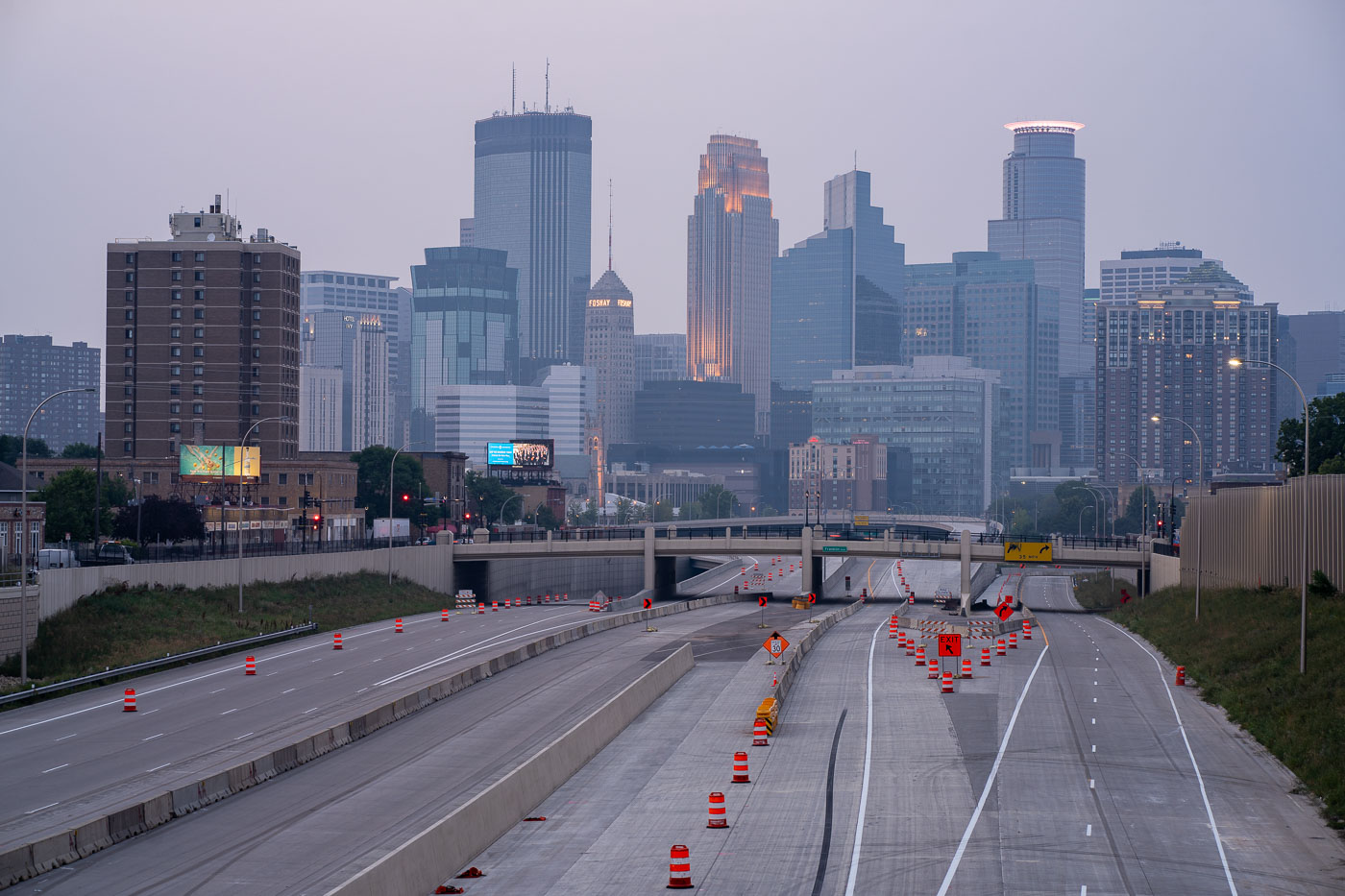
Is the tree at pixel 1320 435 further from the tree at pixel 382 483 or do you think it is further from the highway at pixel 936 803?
the tree at pixel 382 483

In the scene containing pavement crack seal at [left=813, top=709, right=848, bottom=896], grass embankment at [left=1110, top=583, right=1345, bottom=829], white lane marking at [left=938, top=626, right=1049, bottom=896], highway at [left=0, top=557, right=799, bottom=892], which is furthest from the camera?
grass embankment at [left=1110, top=583, right=1345, bottom=829]

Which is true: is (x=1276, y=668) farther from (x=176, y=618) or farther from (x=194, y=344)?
(x=194, y=344)

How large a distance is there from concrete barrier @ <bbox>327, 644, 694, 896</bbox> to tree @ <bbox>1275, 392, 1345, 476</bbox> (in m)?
92.5

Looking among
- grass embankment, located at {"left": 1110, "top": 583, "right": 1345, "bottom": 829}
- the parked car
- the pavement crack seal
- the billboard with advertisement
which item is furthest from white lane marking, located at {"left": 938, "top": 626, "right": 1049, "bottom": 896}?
the billboard with advertisement

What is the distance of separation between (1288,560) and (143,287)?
132864 millimetres

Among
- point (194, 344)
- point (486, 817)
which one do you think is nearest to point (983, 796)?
point (486, 817)

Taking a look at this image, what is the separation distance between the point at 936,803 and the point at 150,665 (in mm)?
35035

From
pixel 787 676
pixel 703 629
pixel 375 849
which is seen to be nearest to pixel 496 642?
pixel 703 629

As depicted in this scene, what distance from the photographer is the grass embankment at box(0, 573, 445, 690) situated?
194ft

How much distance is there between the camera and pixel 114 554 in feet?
267

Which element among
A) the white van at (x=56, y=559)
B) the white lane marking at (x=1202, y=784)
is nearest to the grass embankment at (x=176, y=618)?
the white van at (x=56, y=559)

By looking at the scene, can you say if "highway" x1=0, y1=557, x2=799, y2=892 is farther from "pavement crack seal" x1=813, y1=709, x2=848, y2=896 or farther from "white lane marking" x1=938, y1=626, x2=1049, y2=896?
"white lane marking" x1=938, y1=626, x2=1049, y2=896

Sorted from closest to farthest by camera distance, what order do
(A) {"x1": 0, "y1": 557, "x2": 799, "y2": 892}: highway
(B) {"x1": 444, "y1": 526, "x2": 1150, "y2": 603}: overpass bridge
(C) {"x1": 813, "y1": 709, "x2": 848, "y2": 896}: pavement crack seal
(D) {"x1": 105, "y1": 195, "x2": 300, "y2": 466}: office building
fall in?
(C) {"x1": 813, "y1": 709, "x2": 848, "y2": 896}: pavement crack seal
(A) {"x1": 0, "y1": 557, "x2": 799, "y2": 892}: highway
(B) {"x1": 444, "y1": 526, "x2": 1150, "y2": 603}: overpass bridge
(D) {"x1": 105, "y1": 195, "x2": 300, "y2": 466}: office building

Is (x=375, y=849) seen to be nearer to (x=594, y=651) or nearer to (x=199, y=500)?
(x=594, y=651)
